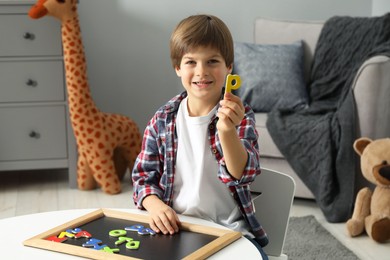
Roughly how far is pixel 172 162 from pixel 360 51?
1.97 meters

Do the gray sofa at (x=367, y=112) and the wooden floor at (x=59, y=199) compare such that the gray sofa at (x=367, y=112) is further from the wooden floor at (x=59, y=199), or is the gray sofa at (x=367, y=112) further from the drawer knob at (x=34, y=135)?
the drawer knob at (x=34, y=135)

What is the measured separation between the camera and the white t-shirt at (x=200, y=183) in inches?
62.4

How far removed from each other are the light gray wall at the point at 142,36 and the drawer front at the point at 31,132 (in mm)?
515

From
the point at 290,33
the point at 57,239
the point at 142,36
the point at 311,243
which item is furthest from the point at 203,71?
the point at 142,36

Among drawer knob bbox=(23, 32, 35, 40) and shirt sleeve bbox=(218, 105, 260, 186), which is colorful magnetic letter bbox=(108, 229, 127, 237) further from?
drawer knob bbox=(23, 32, 35, 40)

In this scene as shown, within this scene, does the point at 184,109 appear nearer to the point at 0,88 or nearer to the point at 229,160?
the point at 229,160

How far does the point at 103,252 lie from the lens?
125cm

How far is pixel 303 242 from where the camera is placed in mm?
2717

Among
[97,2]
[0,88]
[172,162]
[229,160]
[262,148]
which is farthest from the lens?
[97,2]

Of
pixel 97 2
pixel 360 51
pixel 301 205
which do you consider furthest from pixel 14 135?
pixel 360 51

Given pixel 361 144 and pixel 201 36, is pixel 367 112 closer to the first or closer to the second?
pixel 361 144

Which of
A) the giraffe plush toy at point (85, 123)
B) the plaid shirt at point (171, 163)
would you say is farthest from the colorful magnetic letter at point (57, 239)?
the giraffe plush toy at point (85, 123)

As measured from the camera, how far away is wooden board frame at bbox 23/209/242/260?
1242 mm

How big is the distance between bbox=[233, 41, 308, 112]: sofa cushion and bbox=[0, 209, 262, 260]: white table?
1.96 metres
